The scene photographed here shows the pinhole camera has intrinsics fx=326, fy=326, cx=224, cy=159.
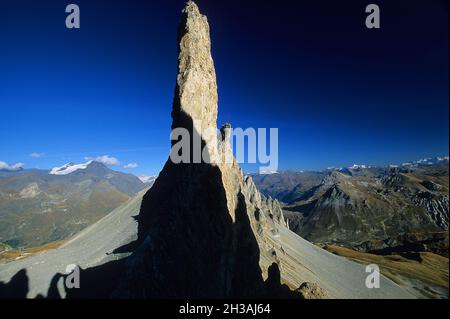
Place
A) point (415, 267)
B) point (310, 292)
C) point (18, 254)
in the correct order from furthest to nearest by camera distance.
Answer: point (415, 267)
point (18, 254)
point (310, 292)

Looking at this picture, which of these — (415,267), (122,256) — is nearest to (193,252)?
(122,256)

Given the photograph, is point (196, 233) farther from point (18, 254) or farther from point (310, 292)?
point (18, 254)

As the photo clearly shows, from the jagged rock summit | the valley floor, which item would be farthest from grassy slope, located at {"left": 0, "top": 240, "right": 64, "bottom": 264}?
the jagged rock summit

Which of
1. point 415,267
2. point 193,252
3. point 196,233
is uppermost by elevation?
point 196,233

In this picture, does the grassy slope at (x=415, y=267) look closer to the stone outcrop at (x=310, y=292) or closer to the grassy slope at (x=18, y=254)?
the stone outcrop at (x=310, y=292)

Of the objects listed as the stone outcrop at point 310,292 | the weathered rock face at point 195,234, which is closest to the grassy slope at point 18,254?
the weathered rock face at point 195,234

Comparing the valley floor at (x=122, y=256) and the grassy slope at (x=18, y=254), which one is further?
the grassy slope at (x=18, y=254)

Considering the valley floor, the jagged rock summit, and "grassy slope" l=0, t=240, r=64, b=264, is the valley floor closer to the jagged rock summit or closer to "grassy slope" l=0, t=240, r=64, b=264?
the jagged rock summit

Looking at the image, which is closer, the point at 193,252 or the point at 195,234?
the point at 193,252

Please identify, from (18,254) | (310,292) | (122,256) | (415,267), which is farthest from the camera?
(415,267)
